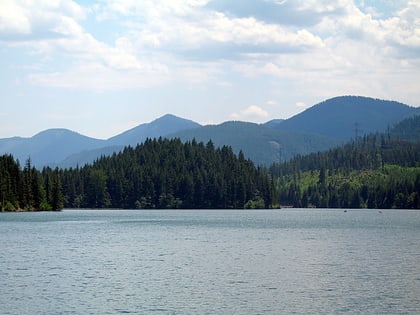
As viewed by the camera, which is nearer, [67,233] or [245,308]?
[245,308]

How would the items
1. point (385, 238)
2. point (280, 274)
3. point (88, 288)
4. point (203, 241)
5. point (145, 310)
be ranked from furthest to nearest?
point (385, 238) < point (203, 241) < point (280, 274) < point (88, 288) < point (145, 310)

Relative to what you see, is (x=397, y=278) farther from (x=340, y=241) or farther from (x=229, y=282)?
(x=340, y=241)

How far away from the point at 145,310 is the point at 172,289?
392 inches

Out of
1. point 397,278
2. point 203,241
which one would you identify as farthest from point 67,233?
point 397,278

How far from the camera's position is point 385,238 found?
407ft

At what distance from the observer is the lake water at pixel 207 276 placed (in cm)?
5278

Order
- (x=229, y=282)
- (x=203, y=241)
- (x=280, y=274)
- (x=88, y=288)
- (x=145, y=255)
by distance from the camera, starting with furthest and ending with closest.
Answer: (x=203, y=241) < (x=145, y=255) < (x=280, y=274) < (x=229, y=282) < (x=88, y=288)

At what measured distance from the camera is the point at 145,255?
8931cm

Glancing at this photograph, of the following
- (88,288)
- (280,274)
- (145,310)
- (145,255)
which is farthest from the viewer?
(145,255)

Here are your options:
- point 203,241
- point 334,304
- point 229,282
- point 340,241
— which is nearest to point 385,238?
point 340,241

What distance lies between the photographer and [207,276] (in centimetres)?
6869

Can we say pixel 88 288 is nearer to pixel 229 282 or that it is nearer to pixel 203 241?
pixel 229 282

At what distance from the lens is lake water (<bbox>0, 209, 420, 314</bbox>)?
52781 mm

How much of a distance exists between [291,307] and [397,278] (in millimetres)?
19558
